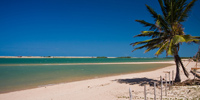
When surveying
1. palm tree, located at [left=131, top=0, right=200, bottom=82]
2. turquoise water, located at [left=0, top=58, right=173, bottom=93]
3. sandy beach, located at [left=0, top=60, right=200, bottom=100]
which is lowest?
turquoise water, located at [left=0, top=58, right=173, bottom=93]

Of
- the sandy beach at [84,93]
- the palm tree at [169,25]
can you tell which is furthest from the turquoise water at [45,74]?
the palm tree at [169,25]

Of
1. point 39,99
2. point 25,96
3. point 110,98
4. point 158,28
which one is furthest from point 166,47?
point 25,96

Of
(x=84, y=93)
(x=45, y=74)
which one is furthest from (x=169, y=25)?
(x=45, y=74)

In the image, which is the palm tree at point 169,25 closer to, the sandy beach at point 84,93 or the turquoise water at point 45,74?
the sandy beach at point 84,93

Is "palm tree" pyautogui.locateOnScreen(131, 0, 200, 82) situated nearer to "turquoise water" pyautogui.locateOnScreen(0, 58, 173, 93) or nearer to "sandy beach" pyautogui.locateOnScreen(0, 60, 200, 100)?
"sandy beach" pyautogui.locateOnScreen(0, 60, 200, 100)

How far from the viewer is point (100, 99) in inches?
276

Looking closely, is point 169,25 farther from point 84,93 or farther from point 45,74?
point 45,74

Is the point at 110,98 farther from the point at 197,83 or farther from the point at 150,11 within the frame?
the point at 150,11

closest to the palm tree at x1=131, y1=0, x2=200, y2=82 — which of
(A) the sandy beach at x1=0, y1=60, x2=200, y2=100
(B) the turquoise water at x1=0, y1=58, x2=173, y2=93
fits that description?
(A) the sandy beach at x1=0, y1=60, x2=200, y2=100

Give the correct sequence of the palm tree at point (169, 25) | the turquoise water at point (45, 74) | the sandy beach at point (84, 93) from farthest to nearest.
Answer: the turquoise water at point (45, 74) < the palm tree at point (169, 25) < the sandy beach at point (84, 93)

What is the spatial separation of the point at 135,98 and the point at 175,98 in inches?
70.5

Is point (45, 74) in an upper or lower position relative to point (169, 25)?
lower

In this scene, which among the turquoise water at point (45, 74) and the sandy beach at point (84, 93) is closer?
the sandy beach at point (84, 93)

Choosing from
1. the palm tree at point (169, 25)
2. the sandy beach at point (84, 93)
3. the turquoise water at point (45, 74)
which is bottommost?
the turquoise water at point (45, 74)
